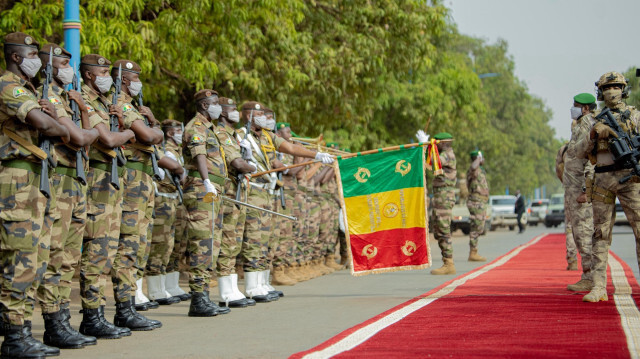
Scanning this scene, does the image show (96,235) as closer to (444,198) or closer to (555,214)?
(444,198)

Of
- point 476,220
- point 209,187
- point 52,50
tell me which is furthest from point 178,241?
point 476,220

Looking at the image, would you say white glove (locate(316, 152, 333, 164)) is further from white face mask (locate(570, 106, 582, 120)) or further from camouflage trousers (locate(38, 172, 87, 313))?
camouflage trousers (locate(38, 172, 87, 313))

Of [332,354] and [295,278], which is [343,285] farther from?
[332,354]

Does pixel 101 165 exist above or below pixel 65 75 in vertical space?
below

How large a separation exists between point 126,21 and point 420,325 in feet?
24.0

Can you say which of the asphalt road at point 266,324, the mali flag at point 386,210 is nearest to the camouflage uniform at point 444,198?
the asphalt road at point 266,324

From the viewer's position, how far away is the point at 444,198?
15.6 m

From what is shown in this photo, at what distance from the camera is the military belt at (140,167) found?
8383 mm

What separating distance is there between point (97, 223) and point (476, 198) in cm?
1223

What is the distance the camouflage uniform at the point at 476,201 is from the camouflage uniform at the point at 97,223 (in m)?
11.8

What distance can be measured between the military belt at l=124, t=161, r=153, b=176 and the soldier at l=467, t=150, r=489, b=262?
10957mm

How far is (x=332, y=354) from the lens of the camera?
6.35 metres

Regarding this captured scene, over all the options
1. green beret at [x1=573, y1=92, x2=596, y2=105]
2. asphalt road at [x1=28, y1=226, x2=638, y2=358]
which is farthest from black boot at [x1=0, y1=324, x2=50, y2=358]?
green beret at [x1=573, y1=92, x2=596, y2=105]

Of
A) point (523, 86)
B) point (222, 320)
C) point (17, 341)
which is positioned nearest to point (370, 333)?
point (222, 320)
